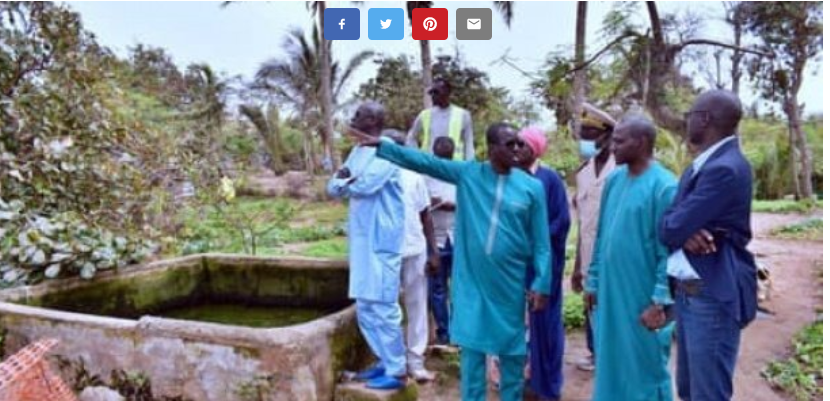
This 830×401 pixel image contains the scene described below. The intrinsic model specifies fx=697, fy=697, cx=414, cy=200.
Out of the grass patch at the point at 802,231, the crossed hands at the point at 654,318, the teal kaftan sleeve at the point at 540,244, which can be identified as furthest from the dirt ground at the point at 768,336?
the crossed hands at the point at 654,318

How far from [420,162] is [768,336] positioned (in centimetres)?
286

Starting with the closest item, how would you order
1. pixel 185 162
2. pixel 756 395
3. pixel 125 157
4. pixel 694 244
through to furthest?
pixel 694 244, pixel 756 395, pixel 125 157, pixel 185 162

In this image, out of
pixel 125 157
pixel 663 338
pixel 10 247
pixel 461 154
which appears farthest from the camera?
pixel 125 157

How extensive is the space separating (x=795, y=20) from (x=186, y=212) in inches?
316

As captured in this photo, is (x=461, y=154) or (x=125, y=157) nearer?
(x=461, y=154)

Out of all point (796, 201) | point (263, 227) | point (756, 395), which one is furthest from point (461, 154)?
point (796, 201)

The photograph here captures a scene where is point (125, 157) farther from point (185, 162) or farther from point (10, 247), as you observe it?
point (10, 247)

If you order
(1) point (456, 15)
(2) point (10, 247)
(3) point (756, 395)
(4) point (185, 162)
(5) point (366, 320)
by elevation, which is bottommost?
(3) point (756, 395)

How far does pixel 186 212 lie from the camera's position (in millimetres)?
7133

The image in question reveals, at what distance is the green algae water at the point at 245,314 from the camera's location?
13.2ft

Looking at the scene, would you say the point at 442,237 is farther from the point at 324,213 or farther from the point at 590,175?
the point at 324,213

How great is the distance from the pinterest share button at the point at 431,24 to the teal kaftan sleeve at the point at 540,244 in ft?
2.56

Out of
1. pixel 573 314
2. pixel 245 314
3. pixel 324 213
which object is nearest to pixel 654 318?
pixel 573 314

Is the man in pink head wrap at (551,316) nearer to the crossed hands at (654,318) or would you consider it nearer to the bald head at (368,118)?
the bald head at (368,118)
